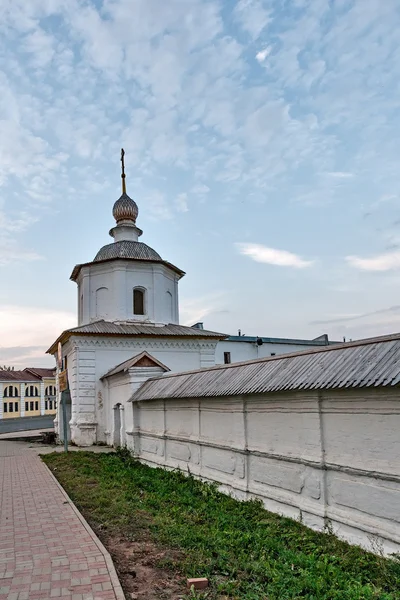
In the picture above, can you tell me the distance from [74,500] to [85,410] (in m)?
11.5

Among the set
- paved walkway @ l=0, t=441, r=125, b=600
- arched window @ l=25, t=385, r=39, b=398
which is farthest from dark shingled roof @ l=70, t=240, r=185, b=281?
arched window @ l=25, t=385, r=39, b=398

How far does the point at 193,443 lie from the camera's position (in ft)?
39.2

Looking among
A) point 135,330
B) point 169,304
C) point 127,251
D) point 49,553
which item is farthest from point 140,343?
point 49,553

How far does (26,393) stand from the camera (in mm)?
60906

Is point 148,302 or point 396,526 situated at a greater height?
point 148,302

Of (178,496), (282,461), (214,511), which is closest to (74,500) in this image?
(178,496)

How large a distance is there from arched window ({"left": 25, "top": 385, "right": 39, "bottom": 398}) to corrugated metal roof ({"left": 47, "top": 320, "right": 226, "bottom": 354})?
131 ft

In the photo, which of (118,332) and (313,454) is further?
(118,332)

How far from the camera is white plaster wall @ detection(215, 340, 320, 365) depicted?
32.0 m

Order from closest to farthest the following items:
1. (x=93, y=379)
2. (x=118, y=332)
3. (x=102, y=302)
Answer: (x=93, y=379) → (x=118, y=332) → (x=102, y=302)

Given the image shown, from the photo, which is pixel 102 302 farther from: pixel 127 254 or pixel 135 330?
pixel 135 330

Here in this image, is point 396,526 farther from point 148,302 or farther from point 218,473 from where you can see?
point 148,302

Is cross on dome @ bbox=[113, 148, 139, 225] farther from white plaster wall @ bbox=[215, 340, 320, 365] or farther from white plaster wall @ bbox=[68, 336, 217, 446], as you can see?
white plaster wall @ bbox=[215, 340, 320, 365]

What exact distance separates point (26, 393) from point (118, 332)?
145 feet
